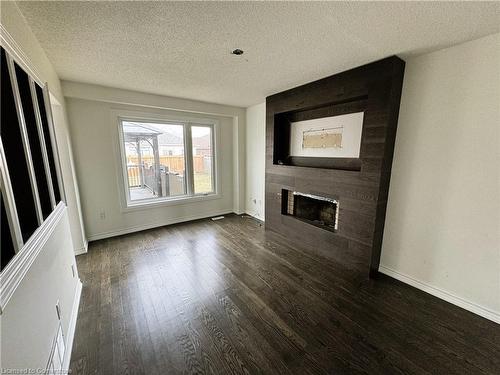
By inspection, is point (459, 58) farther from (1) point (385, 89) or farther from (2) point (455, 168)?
(2) point (455, 168)

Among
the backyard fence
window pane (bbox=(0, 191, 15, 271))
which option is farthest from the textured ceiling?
the backyard fence

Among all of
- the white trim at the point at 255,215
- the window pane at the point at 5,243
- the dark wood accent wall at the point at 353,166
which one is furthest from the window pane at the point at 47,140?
the white trim at the point at 255,215

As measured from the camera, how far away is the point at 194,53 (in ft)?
6.38

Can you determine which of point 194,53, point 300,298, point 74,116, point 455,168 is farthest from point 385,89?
point 74,116

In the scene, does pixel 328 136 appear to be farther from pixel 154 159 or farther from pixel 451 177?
pixel 154 159

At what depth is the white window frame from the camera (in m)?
3.39

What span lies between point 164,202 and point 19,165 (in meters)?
2.87

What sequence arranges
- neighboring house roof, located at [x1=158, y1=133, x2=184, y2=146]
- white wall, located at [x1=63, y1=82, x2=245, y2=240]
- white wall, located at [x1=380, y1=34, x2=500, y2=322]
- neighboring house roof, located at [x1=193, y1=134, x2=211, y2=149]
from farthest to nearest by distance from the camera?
neighboring house roof, located at [x1=193, y1=134, x2=211, y2=149] → neighboring house roof, located at [x1=158, y1=133, x2=184, y2=146] → white wall, located at [x1=63, y1=82, x2=245, y2=240] → white wall, located at [x1=380, y1=34, x2=500, y2=322]

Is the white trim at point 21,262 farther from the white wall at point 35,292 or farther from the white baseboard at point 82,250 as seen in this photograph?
the white baseboard at point 82,250

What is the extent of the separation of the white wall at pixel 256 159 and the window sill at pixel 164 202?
78 centimetres

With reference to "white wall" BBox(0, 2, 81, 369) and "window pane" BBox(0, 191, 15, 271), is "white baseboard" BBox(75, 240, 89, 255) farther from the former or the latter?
"window pane" BBox(0, 191, 15, 271)

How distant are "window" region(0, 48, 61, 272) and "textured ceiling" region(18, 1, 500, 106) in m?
0.58

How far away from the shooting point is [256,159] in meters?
4.27

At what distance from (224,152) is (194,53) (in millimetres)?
2595
